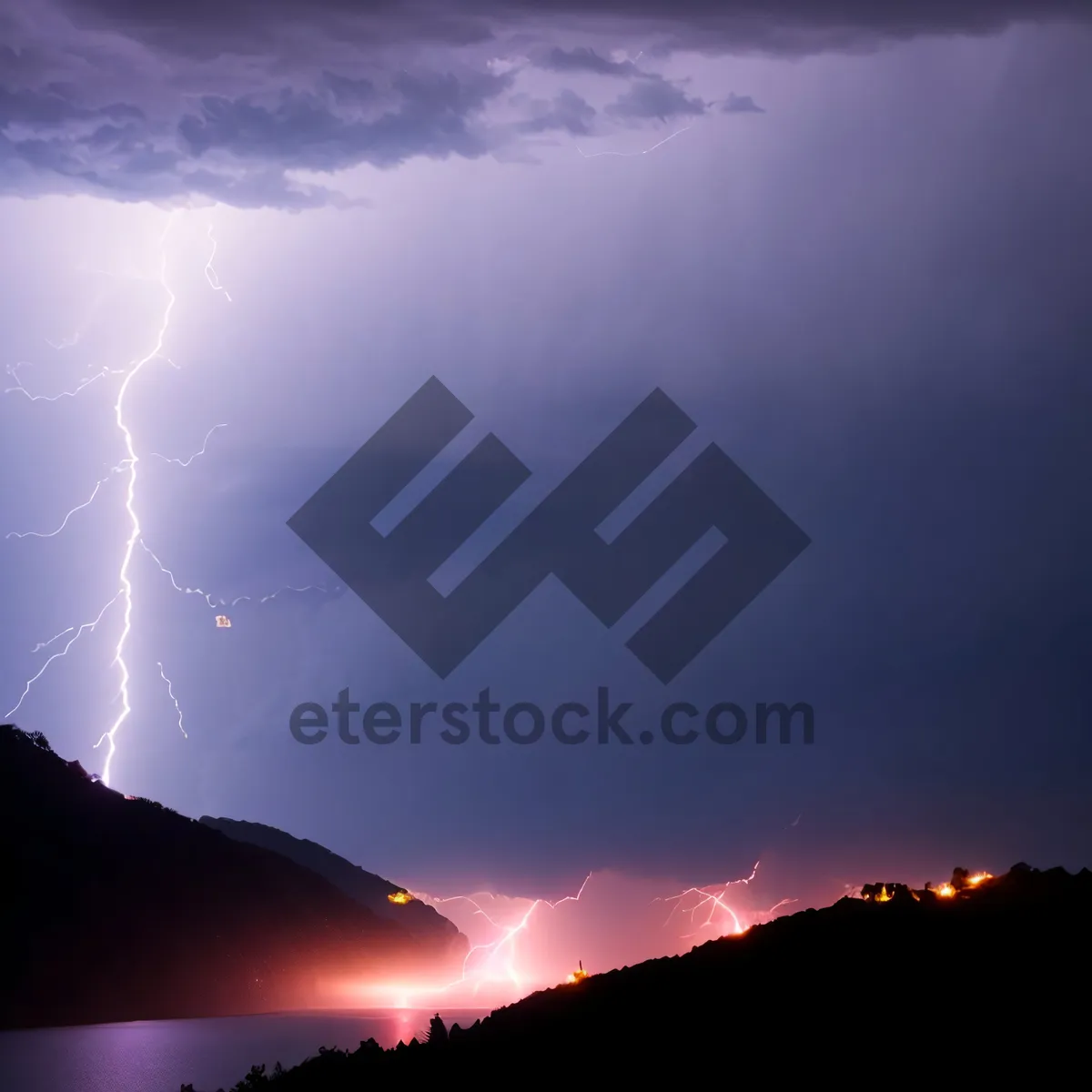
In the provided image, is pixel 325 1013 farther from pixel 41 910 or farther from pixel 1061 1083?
pixel 1061 1083

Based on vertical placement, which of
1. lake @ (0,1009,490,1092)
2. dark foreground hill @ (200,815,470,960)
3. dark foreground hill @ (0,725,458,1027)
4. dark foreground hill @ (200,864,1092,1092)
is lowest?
dark foreground hill @ (200,864,1092,1092)

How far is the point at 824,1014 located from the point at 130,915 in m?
56.5

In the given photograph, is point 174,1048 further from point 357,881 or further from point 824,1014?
point 357,881

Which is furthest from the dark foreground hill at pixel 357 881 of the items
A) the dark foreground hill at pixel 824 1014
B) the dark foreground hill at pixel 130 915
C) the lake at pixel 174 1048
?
the dark foreground hill at pixel 824 1014

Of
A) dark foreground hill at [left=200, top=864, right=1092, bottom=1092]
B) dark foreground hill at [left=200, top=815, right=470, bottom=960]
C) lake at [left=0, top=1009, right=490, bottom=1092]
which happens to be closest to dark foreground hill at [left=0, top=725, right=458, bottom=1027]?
lake at [left=0, top=1009, right=490, bottom=1092]

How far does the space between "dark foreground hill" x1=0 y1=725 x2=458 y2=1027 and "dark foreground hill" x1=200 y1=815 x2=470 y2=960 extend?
38.9 m

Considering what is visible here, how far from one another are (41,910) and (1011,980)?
55564mm

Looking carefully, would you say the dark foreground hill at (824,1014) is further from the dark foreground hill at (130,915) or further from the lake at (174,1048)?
the dark foreground hill at (130,915)

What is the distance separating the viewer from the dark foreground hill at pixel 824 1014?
14.0 meters

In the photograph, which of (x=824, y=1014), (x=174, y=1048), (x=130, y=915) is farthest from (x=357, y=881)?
(x=824, y=1014)

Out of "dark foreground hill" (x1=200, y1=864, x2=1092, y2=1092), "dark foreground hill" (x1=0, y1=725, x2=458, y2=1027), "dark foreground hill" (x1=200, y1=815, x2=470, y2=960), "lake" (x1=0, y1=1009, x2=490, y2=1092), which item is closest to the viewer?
"dark foreground hill" (x1=200, y1=864, x2=1092, y2=1092)

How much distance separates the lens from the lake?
33125 millimetres

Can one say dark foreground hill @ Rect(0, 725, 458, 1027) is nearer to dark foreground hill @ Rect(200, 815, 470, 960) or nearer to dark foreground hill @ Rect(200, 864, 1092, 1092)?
dark foreground hill @ Rect(200, 815, 470, 960)

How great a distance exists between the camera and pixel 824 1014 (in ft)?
51.5
